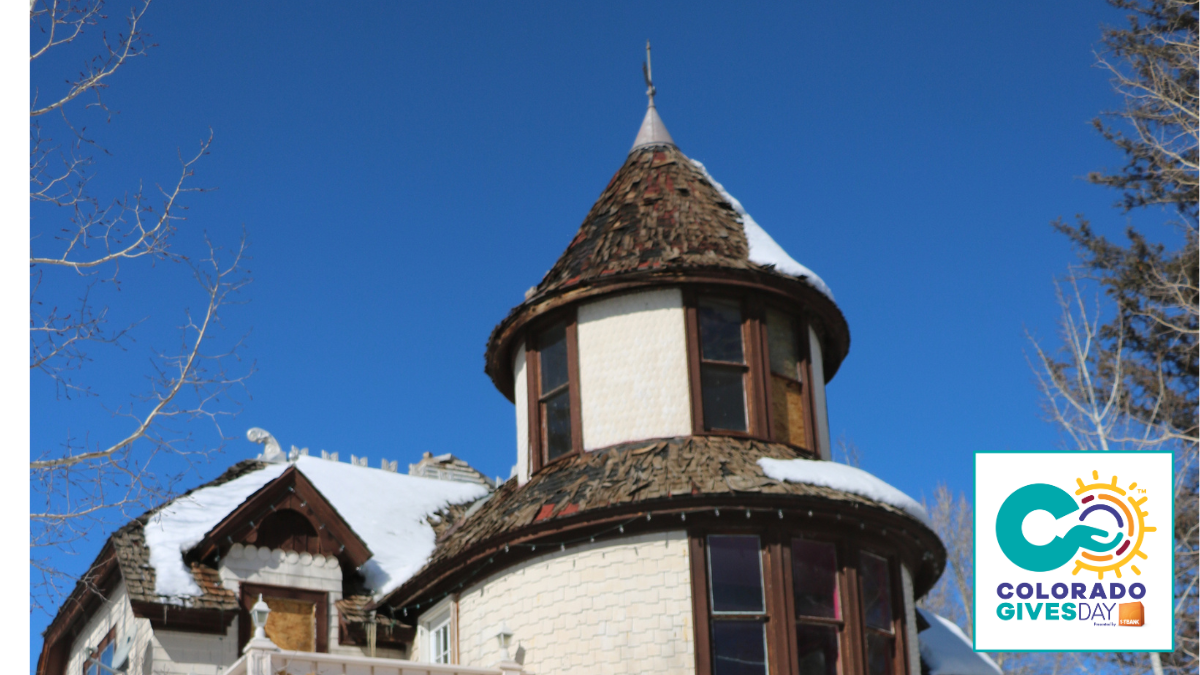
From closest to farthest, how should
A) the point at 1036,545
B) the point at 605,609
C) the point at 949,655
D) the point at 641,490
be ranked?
the point at 1036,545 → the point at 605,609 → the point at 641,490 → the point at 949,655

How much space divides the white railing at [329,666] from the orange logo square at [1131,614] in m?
6.06

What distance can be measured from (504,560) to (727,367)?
131 inches

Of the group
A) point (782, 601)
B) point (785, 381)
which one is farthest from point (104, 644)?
point (785, 381)

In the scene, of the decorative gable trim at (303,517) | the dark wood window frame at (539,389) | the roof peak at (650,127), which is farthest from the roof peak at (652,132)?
the decorative gable trim at (303,517)

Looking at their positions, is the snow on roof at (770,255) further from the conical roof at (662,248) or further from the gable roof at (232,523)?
the gable roof at (232,523)

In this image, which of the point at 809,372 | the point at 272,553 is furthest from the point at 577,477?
the point at 272,553

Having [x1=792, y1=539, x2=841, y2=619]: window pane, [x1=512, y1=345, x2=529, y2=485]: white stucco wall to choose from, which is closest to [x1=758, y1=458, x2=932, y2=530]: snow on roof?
[x1=792, y1=539, x2=841, y2=619]: window pane

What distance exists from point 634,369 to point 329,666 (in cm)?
485

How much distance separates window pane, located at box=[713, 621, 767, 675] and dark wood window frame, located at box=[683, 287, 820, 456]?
231cm

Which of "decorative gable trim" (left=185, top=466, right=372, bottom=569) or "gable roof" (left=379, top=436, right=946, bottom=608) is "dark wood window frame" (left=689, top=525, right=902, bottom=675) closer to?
"gable roof" (left=379, top=436, right=946, bottom=608)

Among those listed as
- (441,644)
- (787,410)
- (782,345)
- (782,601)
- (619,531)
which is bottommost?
(441,644)

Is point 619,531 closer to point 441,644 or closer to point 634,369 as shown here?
point 634,369

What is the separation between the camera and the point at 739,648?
13.0 m

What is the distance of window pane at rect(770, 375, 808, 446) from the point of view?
14961 mm
